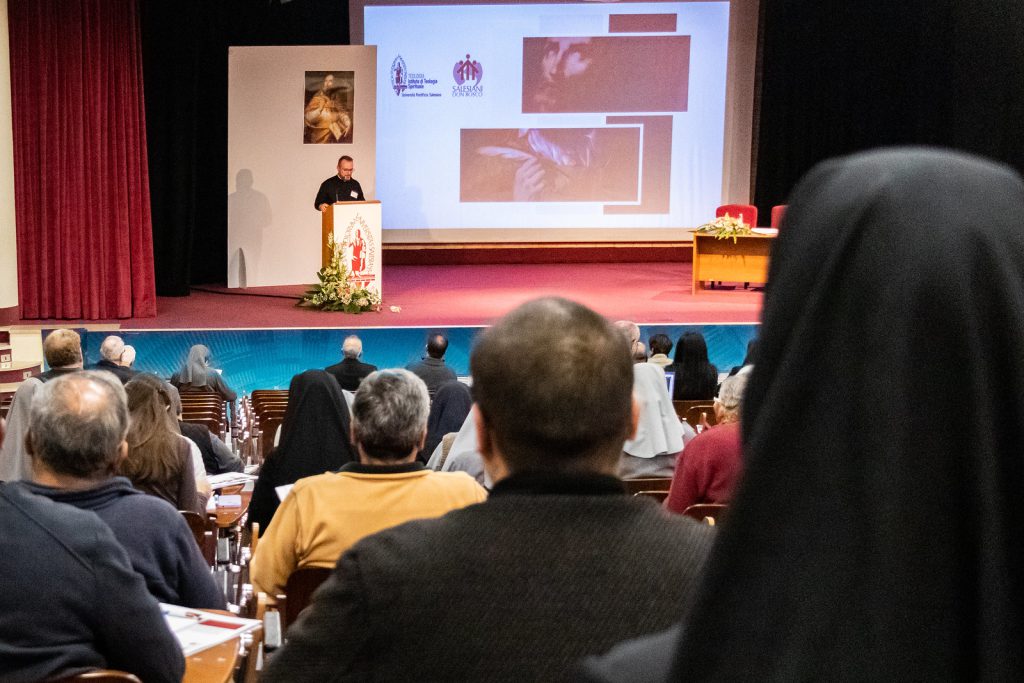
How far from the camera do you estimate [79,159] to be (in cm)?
1137

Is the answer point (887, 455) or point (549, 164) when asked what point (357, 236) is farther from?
point (887, 455)

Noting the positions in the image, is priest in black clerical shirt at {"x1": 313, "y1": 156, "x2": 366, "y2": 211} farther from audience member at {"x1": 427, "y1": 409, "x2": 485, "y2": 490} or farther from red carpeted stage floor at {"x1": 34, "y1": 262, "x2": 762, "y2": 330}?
audience member at {"x1": 427, "y1": 409, "x2": 485, "y2": 490}

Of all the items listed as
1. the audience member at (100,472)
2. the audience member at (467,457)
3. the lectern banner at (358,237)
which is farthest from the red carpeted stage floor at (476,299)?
the audience member at (100,472)

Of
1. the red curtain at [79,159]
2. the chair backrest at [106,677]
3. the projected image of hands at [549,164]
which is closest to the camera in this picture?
the chair backrest at [106,677]

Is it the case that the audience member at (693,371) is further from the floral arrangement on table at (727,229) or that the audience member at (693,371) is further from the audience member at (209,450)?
the floral arrangement on table at (727,229)

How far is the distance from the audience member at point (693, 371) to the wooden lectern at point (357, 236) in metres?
4.59

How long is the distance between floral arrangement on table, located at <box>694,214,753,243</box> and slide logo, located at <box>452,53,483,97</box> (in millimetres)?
3849

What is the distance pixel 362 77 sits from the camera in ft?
40.7

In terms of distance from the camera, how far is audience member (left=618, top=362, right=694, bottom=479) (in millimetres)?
4832

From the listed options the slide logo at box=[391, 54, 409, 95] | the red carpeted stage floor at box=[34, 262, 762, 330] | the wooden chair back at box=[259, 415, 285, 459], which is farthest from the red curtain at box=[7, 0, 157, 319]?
the wooden chair back at box=[259, 415, 285, 459]

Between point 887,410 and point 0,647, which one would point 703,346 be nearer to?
point 0,647

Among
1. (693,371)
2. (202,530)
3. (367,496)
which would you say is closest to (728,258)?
(693,371)

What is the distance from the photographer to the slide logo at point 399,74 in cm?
1449

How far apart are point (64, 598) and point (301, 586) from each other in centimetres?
76
